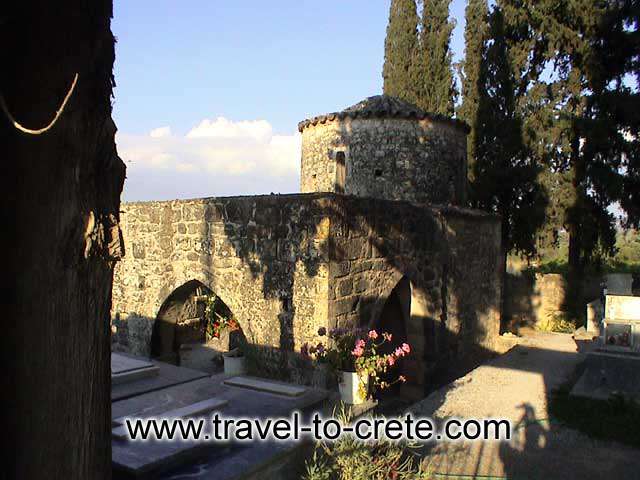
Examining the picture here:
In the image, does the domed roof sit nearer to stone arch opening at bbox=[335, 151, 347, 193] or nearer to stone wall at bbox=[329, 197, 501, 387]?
stone arch opening at bbox=[335, 151, 347, 193]

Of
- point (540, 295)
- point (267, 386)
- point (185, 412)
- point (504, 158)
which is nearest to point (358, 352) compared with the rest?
point (267, 386)

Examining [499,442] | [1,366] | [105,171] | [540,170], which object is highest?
[540,170]

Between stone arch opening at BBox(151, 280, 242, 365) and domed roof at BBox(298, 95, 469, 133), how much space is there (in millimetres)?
5137

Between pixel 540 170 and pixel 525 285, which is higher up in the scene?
pixel 540 170

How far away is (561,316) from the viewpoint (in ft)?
52.7

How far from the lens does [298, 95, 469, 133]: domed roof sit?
11203 mm

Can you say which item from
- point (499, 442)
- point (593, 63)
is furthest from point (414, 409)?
point (593, 63)

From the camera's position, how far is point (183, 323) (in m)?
8.87

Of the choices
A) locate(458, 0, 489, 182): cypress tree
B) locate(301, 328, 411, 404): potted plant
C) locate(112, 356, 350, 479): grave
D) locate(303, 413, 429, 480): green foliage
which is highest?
locate(458, 0, 489, 182): cypress tree

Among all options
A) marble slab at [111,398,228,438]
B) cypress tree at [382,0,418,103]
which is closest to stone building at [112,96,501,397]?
marble slab at [111,398,228,438]

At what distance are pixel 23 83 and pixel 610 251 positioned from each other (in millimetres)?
16670

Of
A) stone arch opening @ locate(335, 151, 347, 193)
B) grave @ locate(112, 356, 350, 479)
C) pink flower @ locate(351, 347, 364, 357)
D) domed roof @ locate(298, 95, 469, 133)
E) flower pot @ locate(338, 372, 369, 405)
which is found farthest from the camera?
stone arch opening @ locate(335, 151, 347, 193)

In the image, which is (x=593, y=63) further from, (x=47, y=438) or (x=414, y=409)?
(x=47, y=438)

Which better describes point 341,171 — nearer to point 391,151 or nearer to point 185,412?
point 391,151
